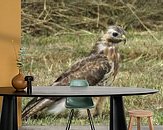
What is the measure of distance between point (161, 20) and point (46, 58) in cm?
183

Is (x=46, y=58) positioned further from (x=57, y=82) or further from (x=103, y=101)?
(x=103, y=101)

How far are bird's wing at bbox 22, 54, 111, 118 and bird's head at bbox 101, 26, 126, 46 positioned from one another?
0.81ft

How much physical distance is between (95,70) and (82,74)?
21cm

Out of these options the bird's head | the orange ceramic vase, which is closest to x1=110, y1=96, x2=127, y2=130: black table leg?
the orange ceramic vase

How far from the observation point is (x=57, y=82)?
5.77 meters

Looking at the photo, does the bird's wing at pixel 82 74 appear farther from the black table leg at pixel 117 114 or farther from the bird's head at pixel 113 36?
the black table leg at pixel 117 114

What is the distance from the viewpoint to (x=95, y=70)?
5.75 m

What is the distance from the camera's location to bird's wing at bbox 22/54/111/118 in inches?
226

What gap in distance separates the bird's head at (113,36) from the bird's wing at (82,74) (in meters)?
0.25

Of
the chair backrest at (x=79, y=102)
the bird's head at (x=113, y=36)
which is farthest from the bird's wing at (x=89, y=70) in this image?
the chair backrest at (x=79, y=102)

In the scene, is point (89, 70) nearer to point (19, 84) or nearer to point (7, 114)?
point (19, 84)

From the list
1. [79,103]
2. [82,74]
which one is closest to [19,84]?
[79,103]

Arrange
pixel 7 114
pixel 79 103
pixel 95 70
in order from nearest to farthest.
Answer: pixel 7 114 → pixel 79 103 → pixel 95 70

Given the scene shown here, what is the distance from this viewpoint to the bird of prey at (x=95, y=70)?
18.8ft
